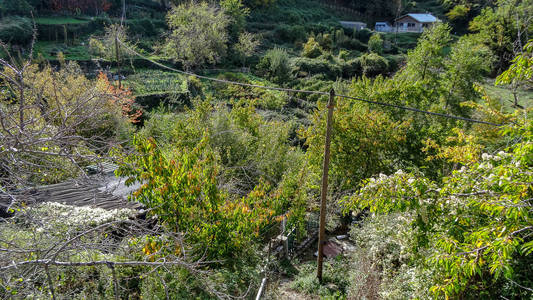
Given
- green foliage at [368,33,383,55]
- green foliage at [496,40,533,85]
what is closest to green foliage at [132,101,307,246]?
green foliage at [496,40,533,85]

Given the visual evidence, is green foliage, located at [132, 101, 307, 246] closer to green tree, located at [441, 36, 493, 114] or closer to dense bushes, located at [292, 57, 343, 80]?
green tree, located at [441, 36, 493, 114]

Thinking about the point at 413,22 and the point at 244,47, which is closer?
the point at 244,47

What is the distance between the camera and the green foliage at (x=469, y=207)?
3.27 metres

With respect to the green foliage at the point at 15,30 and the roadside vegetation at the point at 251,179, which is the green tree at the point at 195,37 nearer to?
the roadside vegetation at the point at 251,179

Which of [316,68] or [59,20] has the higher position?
[59,20]

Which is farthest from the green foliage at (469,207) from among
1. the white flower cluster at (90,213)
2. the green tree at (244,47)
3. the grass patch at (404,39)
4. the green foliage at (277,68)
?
the grass patch at (404,39)

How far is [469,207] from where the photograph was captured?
4031 mm

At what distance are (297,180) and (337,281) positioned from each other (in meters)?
2.34

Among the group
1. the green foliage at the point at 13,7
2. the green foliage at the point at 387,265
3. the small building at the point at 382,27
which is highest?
the small building at the point at 382,27

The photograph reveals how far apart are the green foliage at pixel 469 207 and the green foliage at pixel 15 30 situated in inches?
996

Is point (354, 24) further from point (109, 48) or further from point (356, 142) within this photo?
point (356, 142)

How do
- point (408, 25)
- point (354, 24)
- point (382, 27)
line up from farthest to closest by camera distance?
point (382, 27)
point (408, 25)
point (354, 24)

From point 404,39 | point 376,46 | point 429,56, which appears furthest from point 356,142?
point 404,39

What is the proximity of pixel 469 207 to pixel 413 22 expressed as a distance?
48.8 meters
